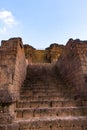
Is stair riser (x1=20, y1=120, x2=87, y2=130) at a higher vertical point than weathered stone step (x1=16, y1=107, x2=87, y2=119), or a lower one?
lower

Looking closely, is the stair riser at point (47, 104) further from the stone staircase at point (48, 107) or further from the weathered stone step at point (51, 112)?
the weathered stone step at point (51, 112)

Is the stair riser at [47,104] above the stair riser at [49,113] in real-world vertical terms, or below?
above

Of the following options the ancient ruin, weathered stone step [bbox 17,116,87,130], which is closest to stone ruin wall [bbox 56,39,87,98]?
the ancient ruin

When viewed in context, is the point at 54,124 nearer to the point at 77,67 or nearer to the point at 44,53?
the point at 77,67

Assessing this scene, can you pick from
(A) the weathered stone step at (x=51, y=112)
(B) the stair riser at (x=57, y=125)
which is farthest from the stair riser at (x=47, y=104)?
(B) the stair riser at (x=57, y=125)

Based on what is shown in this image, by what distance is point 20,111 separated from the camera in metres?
5.34

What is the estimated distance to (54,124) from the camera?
4.85m

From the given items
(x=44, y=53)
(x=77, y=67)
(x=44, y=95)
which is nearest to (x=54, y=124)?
(x=44, y=95)

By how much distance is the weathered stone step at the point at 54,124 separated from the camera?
475cm

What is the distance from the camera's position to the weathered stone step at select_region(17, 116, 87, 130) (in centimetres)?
475

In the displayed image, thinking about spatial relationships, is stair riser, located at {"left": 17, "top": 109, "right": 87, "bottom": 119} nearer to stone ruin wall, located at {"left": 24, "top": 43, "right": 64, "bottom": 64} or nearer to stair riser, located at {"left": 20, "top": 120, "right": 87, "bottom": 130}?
stair riser, located at {"left": 20, "top": 120, "right": 87, "bottom": 130}

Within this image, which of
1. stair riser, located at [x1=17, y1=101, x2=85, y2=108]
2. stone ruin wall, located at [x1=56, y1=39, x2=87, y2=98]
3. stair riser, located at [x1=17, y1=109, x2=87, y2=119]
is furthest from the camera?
stone ruin wall, located at [x1=56, y1=39, x2=87, y2=98]

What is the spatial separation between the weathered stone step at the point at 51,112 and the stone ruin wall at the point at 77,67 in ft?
2.20

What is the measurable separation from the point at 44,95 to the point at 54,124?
1.76 meters
